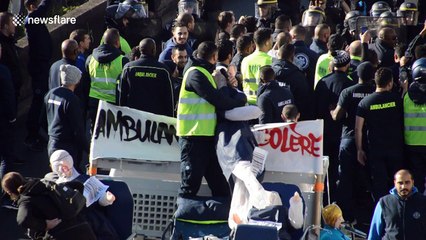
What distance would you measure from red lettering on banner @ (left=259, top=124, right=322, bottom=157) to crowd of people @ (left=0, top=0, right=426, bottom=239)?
0.50 metres

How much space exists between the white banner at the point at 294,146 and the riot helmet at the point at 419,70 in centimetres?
208

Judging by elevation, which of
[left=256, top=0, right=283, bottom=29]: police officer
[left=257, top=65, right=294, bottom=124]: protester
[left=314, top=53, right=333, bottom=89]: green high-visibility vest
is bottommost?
[left=257, top=65, right=294, bottom=124]: protester

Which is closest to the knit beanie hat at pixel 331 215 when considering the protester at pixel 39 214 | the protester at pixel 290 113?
the protester at pixel 290 113

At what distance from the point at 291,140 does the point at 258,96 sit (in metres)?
1.63

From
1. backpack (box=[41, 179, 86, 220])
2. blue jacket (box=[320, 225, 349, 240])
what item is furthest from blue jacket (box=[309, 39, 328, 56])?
backpack (box=[41, 179, 86, 220])

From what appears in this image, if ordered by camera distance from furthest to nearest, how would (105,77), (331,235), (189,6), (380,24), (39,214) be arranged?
(189,6) < (380,24) < (105,77) < (331,235) < (39,214)

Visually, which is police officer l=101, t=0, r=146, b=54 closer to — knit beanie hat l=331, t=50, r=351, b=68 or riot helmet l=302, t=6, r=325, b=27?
riot helmet l=302, t=6, r=325, b=27

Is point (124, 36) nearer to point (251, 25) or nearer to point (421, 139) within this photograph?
point (251, 25)

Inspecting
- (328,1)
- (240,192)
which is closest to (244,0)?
(328,1)

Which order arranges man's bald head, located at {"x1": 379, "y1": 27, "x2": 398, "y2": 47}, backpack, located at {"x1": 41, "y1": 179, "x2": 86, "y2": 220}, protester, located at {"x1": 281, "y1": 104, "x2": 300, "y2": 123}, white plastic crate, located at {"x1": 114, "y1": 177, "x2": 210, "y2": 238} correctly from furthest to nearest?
man's bald head, located at {"x1": 379, "y1": 27, "x2": 398, "y2": 47}
protester, located at {"x1": 281, "y1": 104, "x2": 300, "y2": 123}
white plastic crate, located at {"x1": 114, "y1": 177, "x2": 210, "y2": 238}
backpack, located at {"x1": 41, "y1": 179, "x2": 86, "y2": 220}

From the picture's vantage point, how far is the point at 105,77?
1515cm

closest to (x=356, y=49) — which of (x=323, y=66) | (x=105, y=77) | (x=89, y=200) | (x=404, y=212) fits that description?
(x=323, y=66)

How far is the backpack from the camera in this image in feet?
34.8

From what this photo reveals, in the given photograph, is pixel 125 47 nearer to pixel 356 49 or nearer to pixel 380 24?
pixel 356 49
